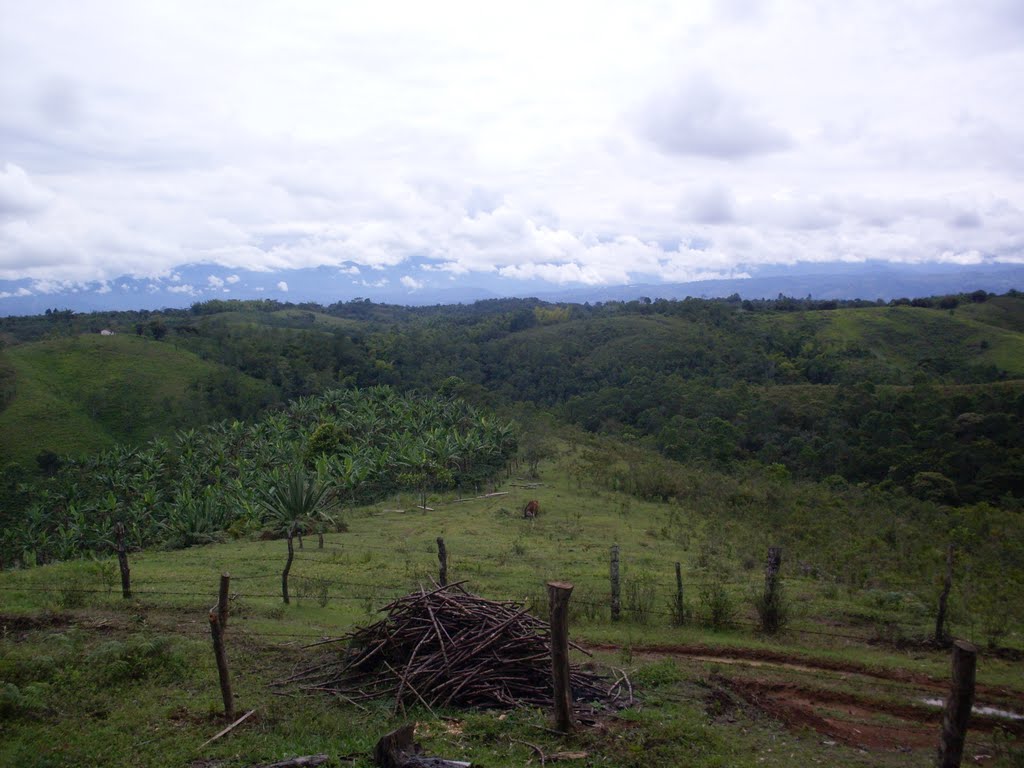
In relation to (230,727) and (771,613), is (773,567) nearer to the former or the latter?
(771,613)

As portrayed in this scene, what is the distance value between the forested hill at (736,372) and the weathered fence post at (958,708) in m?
40.8

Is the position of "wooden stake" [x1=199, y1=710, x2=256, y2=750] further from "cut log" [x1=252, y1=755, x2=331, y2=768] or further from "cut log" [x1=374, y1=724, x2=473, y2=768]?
"cut log" [x1=374, y1=724, x2=473, y2=768]

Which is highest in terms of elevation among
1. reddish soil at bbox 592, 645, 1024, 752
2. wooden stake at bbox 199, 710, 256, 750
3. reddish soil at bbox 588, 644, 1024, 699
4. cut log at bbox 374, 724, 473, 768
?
cut log at bbox 374, 724, 473, 768

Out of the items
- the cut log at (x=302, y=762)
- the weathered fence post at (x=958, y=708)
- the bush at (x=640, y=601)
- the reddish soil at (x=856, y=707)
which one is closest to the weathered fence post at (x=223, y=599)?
the cut log at (x=302, y=762)

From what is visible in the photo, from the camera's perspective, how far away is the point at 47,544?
1630 inches

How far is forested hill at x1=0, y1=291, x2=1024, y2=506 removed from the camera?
47562mm

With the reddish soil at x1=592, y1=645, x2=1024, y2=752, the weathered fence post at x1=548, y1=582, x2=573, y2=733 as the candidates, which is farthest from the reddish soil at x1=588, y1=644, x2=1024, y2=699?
the weathered fence post at x1=548, y1=582, x2=573, y2=733

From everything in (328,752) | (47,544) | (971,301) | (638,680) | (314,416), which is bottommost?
(47,544)

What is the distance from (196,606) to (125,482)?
43.9 m

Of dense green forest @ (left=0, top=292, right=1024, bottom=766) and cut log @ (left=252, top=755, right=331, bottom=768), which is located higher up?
cut log @ (left=252, top=755, right=331, bottom=768)

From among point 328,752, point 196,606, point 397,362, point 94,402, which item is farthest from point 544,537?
point 397,362

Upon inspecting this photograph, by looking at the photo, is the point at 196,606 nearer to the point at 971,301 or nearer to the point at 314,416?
the point at 314,416

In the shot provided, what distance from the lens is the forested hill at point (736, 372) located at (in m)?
47.6

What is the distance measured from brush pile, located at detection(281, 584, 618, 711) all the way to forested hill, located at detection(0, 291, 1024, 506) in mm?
40213
